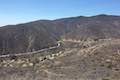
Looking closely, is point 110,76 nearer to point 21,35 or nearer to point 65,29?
point 21,35

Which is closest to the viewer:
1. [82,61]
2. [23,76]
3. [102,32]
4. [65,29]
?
[23,76]

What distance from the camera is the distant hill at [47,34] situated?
81.1m

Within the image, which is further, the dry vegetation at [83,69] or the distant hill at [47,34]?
the distant hill at [47,34]

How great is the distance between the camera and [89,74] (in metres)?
26.7

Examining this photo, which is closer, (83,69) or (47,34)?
(83,69)

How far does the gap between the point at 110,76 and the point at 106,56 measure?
12.2 m

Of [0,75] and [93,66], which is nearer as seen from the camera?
[0,75]

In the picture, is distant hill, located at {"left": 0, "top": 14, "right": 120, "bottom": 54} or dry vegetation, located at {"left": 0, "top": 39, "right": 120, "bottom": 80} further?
distant hill, located at {"left": 0, "top": 14, "right": 120, "bottom": 54}

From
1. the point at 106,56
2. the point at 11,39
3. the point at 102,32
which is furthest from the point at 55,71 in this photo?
the point at 102,32

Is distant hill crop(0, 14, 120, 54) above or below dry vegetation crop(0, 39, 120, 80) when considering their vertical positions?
above

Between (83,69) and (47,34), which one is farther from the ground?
(47,34)

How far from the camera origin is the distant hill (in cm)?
8112

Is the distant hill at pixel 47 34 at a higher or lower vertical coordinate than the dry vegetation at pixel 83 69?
higher

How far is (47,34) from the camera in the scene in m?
A: 103
